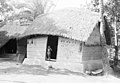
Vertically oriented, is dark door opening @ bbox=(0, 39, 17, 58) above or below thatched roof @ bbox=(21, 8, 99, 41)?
below

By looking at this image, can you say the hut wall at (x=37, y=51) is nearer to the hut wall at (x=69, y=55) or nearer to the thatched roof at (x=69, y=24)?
the thatched roof at (x=69, y=24)

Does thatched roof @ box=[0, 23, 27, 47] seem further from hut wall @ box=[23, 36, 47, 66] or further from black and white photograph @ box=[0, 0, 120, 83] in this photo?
hut wall @ box=[23, 36, 47, 66]

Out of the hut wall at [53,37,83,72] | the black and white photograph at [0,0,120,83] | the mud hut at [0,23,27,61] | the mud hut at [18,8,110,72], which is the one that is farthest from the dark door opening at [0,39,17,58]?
the hut wall at [53,37,83,72]

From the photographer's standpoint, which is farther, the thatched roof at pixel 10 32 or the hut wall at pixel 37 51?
the thatched roof at pixel 10 32

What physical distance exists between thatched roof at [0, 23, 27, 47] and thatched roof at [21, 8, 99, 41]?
9.67 ft

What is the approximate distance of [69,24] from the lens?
12891 mm

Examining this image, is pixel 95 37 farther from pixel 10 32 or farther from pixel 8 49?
pixel 8 49

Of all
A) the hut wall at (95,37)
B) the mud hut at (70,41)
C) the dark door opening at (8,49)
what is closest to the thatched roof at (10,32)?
the dark door opening at (8,49)

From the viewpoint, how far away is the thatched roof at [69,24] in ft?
39.3

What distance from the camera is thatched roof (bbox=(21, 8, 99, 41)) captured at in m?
12.0

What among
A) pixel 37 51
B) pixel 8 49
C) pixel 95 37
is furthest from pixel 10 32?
pixel 95 37

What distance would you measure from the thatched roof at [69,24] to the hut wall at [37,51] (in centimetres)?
71

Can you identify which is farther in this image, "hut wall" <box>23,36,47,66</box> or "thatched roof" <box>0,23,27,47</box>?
"thatched roof" <box>0,23,27,47</box>

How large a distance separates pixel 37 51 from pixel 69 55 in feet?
9.03
